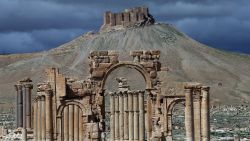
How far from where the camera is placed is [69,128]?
1563 inches

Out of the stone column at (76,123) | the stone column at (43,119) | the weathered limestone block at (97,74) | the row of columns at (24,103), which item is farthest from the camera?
the row of columns at (24,103)

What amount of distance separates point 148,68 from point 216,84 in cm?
12010

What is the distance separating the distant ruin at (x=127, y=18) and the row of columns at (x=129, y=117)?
125468 mm

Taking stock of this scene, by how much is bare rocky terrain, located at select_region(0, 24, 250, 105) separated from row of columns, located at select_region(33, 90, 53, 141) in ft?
358

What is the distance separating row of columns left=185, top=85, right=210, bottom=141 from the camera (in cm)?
3397

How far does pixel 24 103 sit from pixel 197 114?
16969 millimetres

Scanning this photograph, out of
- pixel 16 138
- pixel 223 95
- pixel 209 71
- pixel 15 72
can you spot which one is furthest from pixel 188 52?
pixel 16 138

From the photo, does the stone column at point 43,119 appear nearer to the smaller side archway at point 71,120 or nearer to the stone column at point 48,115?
the stone column at point 48,115

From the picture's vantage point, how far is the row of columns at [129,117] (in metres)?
45.5

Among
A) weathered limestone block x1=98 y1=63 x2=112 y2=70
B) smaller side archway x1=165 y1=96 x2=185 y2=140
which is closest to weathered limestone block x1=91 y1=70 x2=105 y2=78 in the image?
weathered limestone block x1=98 y1=63 x2=112 y2=70

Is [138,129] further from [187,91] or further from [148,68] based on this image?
[187,91]

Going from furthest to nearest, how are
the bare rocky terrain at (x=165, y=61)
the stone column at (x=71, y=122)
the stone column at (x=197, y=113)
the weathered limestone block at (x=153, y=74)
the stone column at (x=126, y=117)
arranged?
the bare rocky terrain at (x=165, y=61) → the stone column at (x=126, y=117) → the stone column at (x=71, y=122) → the weathered limestone block at (x=153, y=74) → the stone column at (x=197, y=113)

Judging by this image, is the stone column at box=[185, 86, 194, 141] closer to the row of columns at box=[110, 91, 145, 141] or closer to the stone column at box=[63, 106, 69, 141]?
the stone column at box=[63, 106, 69, 141]

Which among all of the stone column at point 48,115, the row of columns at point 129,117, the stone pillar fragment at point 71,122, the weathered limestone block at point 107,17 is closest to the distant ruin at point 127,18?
the weathered limestone block at point 107,17
